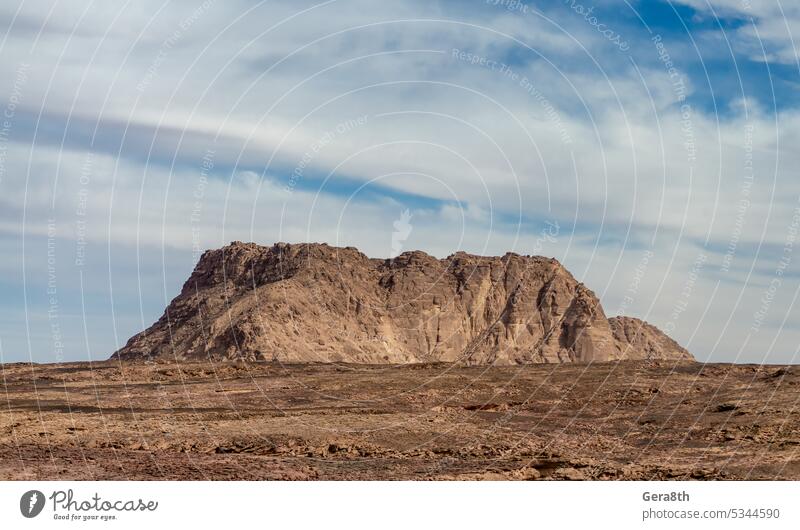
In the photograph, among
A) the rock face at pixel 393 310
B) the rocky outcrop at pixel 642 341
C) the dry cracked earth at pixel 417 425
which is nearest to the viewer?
the dry cracked earth at pixel 417 425

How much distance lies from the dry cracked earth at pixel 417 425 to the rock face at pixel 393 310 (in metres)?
55.9

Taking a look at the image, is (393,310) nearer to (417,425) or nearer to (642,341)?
(642,341)

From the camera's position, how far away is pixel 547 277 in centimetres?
15788

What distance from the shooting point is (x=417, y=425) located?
43.7m

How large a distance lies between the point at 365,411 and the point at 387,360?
83.8 meters

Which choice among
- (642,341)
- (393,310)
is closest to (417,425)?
(393,310)

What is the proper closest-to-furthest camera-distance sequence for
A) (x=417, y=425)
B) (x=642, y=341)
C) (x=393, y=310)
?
(x=417, y=425) → (x=393, y=310) → (x=642, y=341)

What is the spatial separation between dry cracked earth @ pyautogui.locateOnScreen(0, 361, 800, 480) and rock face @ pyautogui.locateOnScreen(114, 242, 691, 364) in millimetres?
55855

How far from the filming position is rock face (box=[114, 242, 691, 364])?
413 feet

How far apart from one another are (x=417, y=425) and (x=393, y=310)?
339 feet

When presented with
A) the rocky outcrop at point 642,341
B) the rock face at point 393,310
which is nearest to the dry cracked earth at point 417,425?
the rock face at point 393,310

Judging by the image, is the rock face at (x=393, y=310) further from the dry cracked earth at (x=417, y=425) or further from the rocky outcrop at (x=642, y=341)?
the dry cracked earth at (x=417, y=425)

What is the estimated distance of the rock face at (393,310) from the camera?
125750mm

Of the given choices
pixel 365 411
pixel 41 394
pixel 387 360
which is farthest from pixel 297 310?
pixel 365 411
